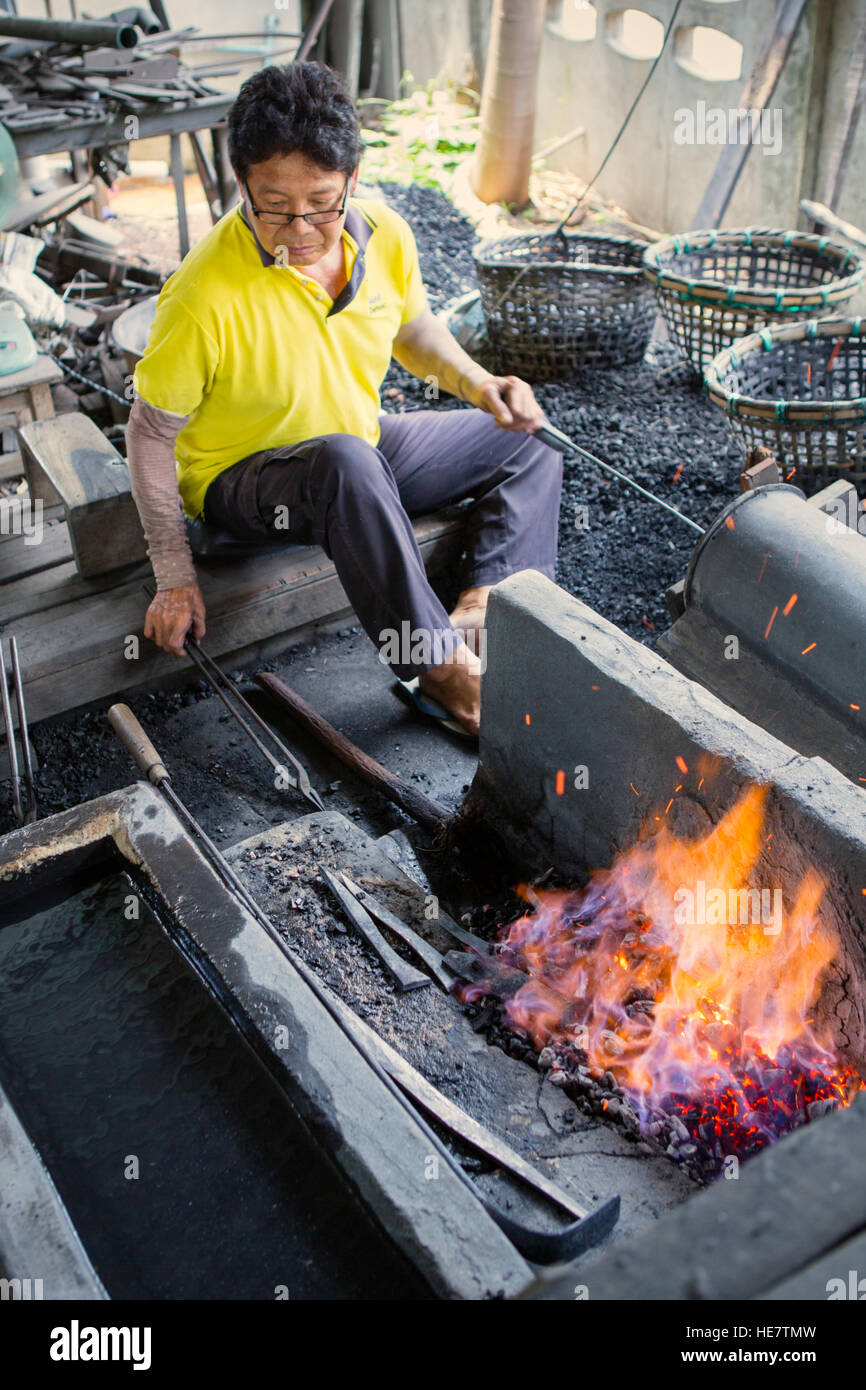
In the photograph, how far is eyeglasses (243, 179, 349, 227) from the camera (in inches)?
111

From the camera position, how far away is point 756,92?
17.4 feet

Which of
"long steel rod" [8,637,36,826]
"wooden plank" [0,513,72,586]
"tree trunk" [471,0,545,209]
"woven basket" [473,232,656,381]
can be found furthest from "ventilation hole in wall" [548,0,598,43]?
"long steel rod" [8,637,36,826]

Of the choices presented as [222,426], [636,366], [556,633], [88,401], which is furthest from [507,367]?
[556,633]

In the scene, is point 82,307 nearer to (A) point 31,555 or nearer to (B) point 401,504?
(A) point 31,555

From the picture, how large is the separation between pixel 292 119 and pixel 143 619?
1.51 meters

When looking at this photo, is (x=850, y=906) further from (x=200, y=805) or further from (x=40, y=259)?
(x=40, y=259)

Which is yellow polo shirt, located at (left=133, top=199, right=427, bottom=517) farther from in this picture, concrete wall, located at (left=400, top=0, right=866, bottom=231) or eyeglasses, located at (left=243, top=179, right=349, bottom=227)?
concrete wall, located at (left=400, top=0, right=866, bottom=231)

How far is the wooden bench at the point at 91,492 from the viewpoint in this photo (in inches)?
134

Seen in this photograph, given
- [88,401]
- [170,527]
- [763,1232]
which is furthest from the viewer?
[88,401]

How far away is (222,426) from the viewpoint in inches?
130

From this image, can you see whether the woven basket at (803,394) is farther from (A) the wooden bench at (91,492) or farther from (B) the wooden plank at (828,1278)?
(B) the wooden plank at (828,1278)

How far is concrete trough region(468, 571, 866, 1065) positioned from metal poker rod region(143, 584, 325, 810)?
47cm

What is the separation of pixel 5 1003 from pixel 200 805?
1.08 m

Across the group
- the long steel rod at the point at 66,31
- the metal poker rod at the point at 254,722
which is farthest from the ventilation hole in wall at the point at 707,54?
the metal poker rod at the point at 254,722
